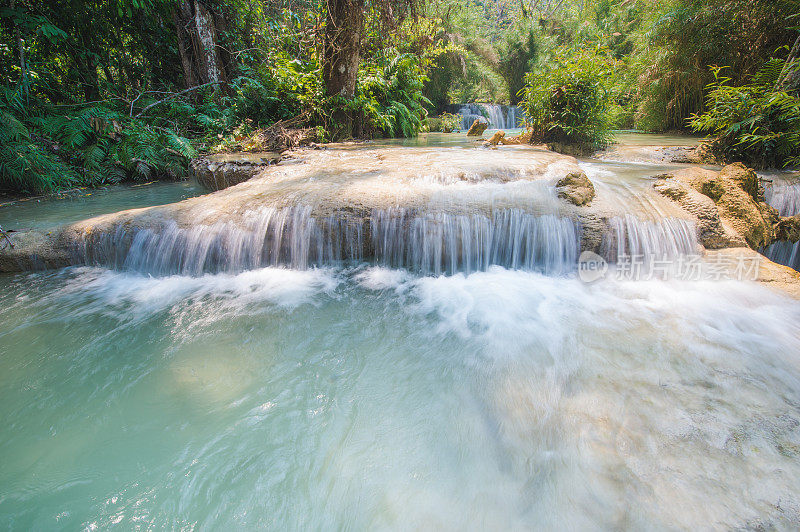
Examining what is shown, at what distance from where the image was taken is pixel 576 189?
3.76 m

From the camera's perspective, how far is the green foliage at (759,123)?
4457mm

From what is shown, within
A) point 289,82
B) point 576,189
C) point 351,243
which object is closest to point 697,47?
point 576,189

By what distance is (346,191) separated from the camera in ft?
13.2

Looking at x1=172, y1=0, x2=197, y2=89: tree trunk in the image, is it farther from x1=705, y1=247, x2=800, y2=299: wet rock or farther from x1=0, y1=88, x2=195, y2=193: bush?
x1=705, y1=247, x2=800, y2=299: wet rock

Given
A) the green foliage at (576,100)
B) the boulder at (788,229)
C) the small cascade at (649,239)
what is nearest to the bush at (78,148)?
the green foliage at (576,100)

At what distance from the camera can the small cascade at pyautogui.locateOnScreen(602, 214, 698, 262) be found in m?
3.36

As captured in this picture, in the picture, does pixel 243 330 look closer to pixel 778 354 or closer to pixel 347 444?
pixel 347 444

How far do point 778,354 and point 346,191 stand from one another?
407 cm

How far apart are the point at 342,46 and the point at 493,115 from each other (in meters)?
11.1

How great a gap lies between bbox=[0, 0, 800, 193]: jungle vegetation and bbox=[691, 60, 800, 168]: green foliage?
22 millimetres

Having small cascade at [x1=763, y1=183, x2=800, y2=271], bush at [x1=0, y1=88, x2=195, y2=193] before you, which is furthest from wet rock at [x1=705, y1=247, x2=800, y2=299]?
bush at [x1=0, y1=88, x2=195, y2=193]

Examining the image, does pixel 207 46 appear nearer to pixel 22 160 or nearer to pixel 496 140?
pixel 22 160

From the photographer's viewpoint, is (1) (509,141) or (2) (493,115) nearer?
(1) (509,141)

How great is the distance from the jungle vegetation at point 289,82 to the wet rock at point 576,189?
127 inches
